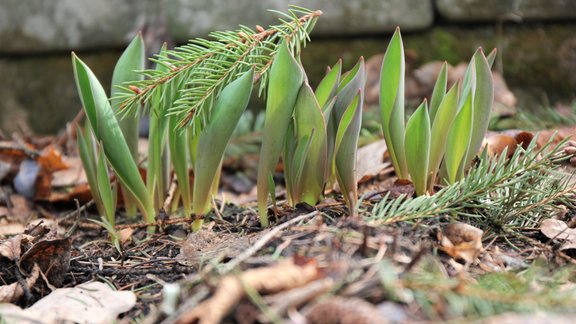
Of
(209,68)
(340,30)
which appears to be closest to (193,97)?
(209,68)

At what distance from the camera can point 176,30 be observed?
8.94ft

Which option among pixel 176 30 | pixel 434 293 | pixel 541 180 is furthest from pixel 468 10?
pixel 434 293

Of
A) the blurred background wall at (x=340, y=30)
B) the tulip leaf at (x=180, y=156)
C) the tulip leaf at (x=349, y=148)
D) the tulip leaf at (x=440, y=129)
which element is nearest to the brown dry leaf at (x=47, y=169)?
the tulip leaf at (x=180, y=156)

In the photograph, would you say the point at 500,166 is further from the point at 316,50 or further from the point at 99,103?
the point at 316,50

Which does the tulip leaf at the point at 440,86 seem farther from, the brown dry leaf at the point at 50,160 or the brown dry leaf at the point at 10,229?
the brown dry leaf at the point at 50,160

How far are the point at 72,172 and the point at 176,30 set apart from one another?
93 cm

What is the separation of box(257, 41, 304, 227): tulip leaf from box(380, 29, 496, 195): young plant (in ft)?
0.70

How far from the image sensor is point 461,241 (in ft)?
3.53

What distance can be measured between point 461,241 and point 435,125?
29 cm

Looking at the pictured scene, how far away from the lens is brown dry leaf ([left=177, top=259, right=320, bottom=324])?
2.45 ft

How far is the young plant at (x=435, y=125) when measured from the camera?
1.23m

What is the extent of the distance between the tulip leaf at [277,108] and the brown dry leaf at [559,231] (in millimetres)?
494

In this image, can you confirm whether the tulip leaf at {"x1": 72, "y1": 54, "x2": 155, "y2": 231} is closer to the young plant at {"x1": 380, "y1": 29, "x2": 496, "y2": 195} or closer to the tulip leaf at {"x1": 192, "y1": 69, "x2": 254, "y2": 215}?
the tulip leaf at {"x1": 192, "y1": 69, "x2": 254, "y2": 215}

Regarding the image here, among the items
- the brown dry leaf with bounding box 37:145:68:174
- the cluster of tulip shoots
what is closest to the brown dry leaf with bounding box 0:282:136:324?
the cluster of tulip shoots
